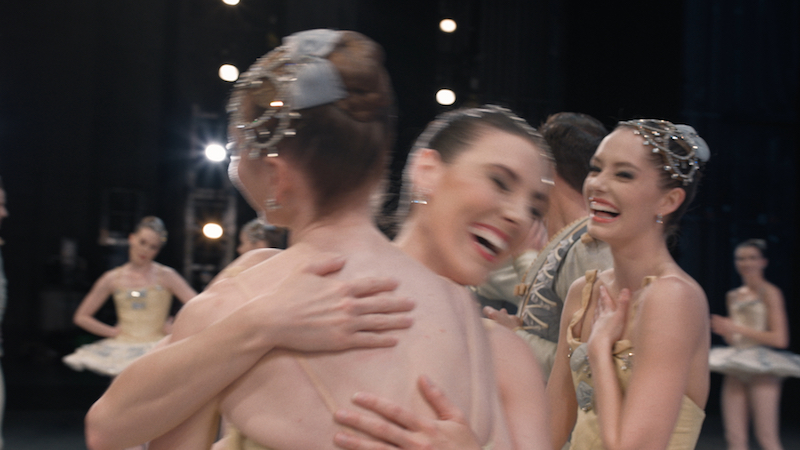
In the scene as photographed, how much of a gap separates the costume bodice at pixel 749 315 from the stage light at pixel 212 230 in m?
5.45

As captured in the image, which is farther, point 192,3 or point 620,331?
point 192,3

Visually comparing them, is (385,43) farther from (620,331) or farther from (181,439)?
(181,439)

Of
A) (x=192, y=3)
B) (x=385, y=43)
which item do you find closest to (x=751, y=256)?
(x=385, y=43)

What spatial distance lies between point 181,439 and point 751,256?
597cm

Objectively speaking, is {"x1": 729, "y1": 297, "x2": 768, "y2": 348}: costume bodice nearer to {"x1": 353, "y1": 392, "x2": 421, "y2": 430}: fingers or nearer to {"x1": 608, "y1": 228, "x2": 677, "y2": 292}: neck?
{"x1": 608, "y1": 228, "x2": 677, "y2": 292}: neck

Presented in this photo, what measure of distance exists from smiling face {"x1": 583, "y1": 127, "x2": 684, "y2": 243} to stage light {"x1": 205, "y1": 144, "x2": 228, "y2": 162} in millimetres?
6846

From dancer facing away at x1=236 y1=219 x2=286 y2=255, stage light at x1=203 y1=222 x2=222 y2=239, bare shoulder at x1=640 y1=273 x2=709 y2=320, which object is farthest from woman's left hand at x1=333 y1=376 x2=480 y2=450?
stage light at x1=203 y1=222 x2=222 y2=239

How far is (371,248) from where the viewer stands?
1104 mm

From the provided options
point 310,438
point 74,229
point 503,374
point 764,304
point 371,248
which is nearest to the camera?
point 310,438

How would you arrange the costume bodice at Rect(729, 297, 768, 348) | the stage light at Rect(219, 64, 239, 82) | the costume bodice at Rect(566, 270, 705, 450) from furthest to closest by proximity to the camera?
the stage light at Rect(219, 64, 239, 82) → the costume bodice at Rect(729, 297, 768, 348) → the costume bodice at Rect(566, 270, 705, 450)

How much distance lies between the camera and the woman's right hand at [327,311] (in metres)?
0.98

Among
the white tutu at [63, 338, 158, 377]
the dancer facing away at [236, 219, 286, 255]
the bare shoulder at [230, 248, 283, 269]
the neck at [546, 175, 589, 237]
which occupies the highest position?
the bare shoulder at [230, 248, 283, 269]

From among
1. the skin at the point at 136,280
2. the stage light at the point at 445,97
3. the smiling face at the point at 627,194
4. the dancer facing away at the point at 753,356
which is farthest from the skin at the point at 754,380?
the skin at the point at 136,280

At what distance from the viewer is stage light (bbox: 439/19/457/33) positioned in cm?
845
